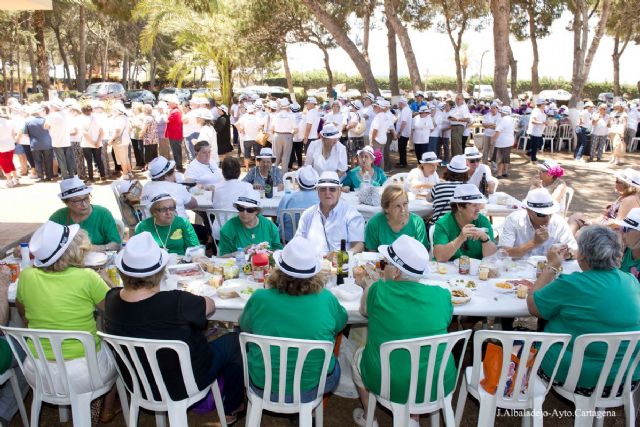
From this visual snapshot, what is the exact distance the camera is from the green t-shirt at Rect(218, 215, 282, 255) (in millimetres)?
4781

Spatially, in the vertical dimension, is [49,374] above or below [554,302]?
below

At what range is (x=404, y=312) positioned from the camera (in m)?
2.88

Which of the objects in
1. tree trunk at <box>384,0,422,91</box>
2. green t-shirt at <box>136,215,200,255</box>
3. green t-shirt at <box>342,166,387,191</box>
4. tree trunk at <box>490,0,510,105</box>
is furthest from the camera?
tree trunk at <box>384,0,422,91</box>

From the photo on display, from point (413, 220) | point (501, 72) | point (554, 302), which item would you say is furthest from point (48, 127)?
point (501, 72)

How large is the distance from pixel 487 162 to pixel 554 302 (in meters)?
10.7

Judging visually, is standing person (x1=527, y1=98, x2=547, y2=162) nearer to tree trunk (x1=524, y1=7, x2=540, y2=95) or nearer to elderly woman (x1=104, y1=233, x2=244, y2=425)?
elderly woman (x1=104, y1=233, x2=244, y2=425)

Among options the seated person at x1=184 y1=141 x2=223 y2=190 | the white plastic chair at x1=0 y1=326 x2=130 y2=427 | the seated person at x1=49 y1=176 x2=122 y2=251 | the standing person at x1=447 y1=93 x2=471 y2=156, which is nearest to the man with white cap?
the standing person at x1=447 y1=93 x2=471 y2=156

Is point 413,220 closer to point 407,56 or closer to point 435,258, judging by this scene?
point 435,258

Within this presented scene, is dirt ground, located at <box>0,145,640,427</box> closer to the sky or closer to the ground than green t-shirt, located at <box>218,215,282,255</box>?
closer to the ground

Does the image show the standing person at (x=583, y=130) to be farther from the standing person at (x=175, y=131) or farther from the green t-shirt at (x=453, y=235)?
the green t-shirt at (x=453, y=235)

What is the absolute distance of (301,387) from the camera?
3014 millimetres

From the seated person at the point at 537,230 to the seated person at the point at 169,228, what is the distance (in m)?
2.95

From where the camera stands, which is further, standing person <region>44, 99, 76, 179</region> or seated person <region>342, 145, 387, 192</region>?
standing person <region>44, 99, 76, 179</region>

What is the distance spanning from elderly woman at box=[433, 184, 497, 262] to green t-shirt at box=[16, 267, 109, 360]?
2.75 meters
